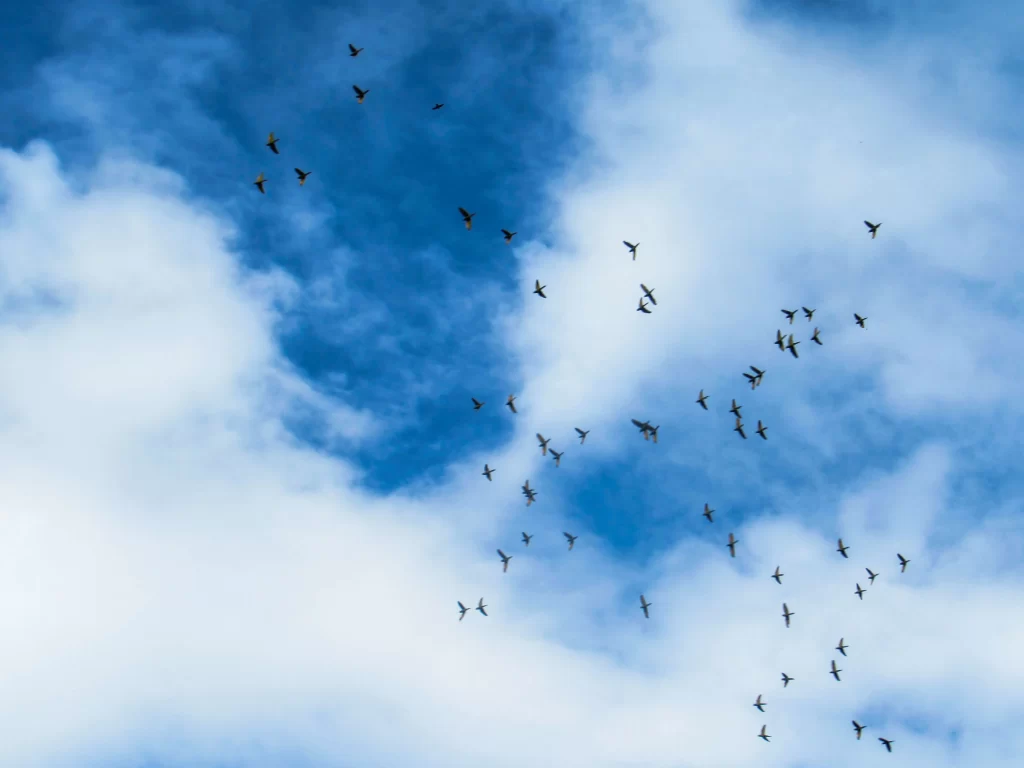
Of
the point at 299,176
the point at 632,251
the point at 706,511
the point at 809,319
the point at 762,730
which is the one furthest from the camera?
the point at 762,730

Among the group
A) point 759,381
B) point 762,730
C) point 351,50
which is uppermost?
point 351,50

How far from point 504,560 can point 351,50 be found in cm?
9412

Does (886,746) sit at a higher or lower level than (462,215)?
lower

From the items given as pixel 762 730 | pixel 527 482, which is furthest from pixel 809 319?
pixel 762 730

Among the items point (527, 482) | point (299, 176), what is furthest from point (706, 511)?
point (299, 176)

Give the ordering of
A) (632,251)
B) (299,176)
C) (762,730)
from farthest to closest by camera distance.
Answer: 1. (762,730)
2. (632,251)
3. (299,176)

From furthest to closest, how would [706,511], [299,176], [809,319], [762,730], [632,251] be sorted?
[762,730], [706,511], [809,319], [632,251], [299,176]

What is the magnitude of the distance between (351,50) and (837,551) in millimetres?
125010

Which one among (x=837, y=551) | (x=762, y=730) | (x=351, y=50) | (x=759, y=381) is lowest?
(x=762, y=730)

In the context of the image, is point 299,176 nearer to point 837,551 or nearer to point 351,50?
point 351,50

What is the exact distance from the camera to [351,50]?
4956 inches

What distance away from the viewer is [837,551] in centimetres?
16612

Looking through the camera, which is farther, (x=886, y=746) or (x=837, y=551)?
(x=886, y=746)

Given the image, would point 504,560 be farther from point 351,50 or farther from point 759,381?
point 351,50
